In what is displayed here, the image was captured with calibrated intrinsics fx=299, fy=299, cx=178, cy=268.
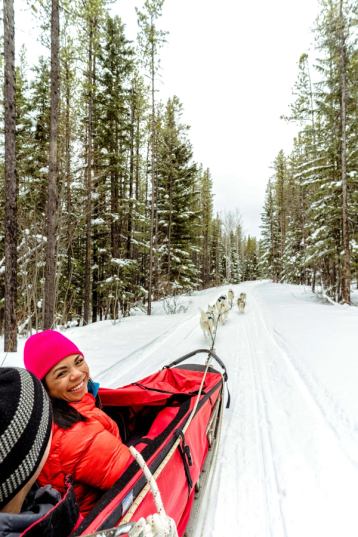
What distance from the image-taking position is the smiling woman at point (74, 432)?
165 cm

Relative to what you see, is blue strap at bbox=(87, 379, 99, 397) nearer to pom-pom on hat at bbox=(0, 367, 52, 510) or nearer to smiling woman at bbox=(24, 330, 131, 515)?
smiling woman at bbox=(24, 330, 131, 515)

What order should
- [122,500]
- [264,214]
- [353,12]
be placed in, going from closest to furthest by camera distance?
[122,500] → [353,12] → [264,214]

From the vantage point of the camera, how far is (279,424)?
3439 millimetres

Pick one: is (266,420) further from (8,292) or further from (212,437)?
(8,292)

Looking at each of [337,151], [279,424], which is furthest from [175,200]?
[279,424]

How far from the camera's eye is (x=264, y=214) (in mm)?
41969

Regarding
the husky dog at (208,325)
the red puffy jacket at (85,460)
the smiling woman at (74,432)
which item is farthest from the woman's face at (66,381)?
the husky dog at (208,325)

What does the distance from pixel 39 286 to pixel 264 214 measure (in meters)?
36.6

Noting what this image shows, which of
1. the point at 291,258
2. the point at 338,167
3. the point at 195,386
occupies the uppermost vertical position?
the point at 338,167

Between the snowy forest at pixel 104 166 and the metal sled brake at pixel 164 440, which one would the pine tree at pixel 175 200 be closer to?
the snowy forest at pixel 104 166

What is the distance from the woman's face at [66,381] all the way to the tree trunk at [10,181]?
5205 mm

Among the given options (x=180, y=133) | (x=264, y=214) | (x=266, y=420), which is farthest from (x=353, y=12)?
(x=264, y=214)

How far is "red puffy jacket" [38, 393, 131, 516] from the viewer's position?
1.64 meters

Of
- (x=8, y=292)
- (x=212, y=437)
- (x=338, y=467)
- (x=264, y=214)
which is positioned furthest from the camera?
(x=264, y=214)
